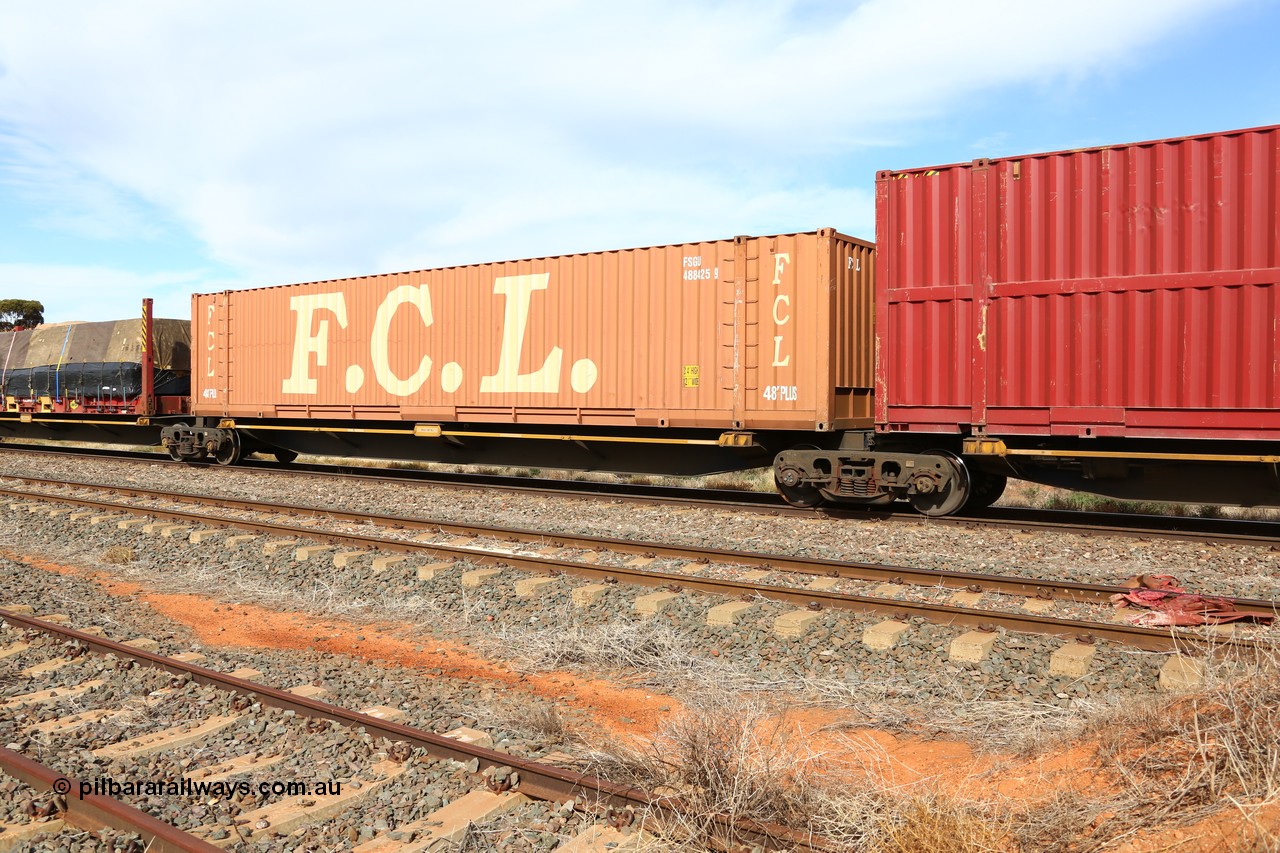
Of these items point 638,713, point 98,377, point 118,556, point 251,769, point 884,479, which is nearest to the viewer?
point 251,769

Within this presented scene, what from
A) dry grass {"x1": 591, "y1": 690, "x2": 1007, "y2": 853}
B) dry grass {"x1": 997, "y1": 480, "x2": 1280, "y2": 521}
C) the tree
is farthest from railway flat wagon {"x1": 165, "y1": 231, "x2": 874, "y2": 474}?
the tree

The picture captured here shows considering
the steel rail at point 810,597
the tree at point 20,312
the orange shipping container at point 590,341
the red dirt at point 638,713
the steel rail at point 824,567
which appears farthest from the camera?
the tree at point 20,312

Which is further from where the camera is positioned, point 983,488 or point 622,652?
point 983,488

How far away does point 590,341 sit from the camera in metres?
13.7

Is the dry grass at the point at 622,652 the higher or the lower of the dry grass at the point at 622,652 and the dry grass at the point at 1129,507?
the lower

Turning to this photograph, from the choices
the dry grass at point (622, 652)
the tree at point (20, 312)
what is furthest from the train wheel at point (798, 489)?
the tree at point (20, 312)

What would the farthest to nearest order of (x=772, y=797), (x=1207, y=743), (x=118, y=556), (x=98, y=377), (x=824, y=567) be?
(x=98, y=377) < (x=118, y=556) < (x=824, y=567) < (x=772, y=797) < (x=1207, y=743)

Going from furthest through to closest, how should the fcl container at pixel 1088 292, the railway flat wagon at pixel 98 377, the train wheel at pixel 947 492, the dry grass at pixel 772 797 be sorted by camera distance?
the railway flat wagon at pixel 98 377
the train wheel at pixel 947 492
the fcl container at pixel 1088 292
the dry grass at pixel 772 797

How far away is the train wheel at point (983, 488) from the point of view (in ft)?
37.8

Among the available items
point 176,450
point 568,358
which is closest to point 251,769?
point 568,358

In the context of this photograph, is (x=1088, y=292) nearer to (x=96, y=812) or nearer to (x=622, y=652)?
(x=622, y=652)

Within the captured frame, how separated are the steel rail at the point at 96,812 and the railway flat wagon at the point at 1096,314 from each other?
29.8 feet

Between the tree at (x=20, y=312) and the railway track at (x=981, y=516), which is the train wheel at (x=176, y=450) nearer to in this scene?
the railway track at (x=981, y=516)

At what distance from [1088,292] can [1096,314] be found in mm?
253
